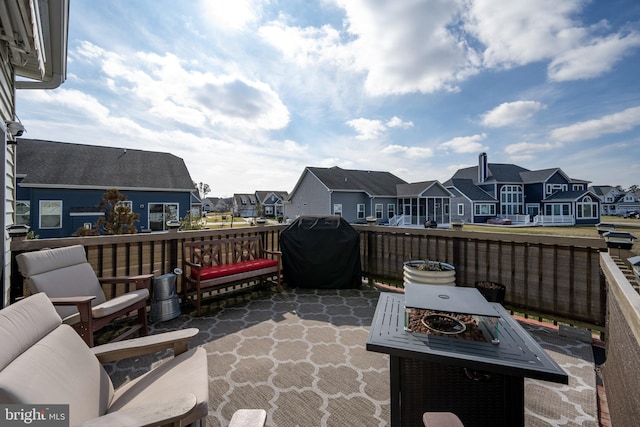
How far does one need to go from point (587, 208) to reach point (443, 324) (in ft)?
108

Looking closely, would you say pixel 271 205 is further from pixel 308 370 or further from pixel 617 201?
pixel 617 201

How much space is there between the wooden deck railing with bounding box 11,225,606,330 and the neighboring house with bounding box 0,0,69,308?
1.95ft

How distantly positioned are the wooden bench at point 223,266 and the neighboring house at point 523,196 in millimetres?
24482

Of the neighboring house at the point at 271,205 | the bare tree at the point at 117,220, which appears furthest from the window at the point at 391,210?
the neighboring house at the point at 271,205

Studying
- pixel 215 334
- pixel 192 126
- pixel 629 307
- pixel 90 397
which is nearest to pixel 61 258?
pixel 215 334

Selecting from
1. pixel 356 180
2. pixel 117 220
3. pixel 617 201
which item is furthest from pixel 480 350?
pixel 617 201

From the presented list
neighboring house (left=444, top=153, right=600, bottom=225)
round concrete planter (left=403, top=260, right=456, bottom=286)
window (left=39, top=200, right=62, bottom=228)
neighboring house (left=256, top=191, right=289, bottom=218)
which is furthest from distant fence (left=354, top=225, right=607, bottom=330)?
neighboring house (left=256, top=191, right=289, bottom=218)

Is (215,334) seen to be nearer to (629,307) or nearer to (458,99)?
(629,307)

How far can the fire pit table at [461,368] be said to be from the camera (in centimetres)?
119

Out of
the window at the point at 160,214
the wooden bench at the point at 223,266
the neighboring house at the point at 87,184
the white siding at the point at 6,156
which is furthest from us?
the window at the point at 160,214

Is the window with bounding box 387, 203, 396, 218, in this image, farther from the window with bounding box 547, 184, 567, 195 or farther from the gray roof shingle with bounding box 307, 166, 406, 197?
the window with bounding box 547, 184, 567, 195

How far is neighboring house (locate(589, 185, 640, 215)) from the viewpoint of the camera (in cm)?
4794

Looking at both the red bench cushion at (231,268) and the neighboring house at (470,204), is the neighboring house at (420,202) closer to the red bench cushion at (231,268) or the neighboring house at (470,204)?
the neighboring house at (470,204)

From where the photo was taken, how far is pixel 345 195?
19406 millimetres
